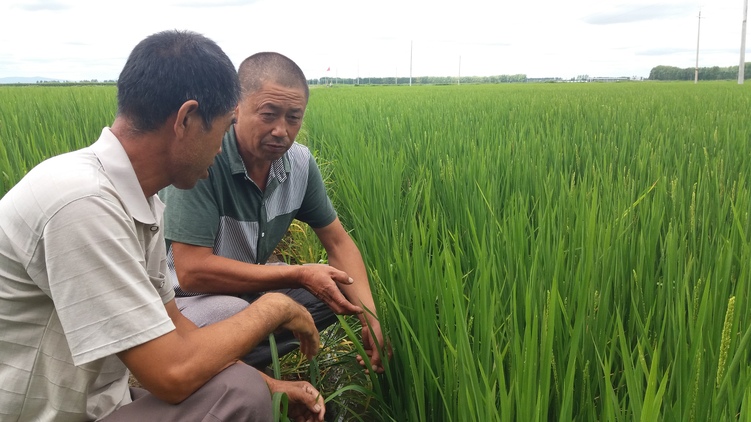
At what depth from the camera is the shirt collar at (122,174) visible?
3.45 feet

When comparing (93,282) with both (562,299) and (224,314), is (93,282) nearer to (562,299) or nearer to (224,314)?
(224,314)

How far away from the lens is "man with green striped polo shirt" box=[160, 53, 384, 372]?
1648mm

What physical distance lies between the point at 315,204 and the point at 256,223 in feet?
0.81

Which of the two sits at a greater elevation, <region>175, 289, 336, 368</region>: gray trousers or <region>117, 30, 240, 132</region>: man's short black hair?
<region>117, 30, 240, 132</region>: man's short black hair

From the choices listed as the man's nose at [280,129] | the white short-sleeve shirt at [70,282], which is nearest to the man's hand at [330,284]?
the man's nose at [280,129]

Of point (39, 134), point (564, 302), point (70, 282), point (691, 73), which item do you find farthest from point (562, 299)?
point (691, 73)

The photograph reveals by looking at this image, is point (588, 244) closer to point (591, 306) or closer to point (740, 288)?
point (591, 306)

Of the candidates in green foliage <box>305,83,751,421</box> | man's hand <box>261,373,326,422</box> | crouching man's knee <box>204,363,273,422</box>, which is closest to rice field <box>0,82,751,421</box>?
green foliage <box>305,83,751,421</box>

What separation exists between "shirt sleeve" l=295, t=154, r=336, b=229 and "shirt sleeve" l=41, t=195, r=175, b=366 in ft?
3.48

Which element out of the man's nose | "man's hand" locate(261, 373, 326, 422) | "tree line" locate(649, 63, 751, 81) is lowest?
"man's hand" locate(261, 373, 326, 422)

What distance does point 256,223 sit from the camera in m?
1.87

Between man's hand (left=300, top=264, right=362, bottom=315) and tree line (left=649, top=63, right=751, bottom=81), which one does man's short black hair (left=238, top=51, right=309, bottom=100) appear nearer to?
man's hand (left=300, top=264, right=362, bottom=315)

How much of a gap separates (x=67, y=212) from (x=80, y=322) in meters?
0.18

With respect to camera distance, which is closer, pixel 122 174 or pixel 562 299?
pixel 122 174
